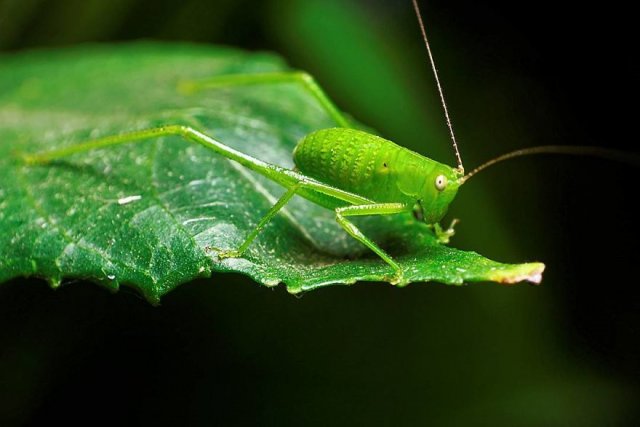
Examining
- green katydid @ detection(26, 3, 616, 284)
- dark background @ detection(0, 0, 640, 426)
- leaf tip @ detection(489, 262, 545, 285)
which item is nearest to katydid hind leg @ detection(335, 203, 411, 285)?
green katydid @ detection(26, 3, 616, 284)

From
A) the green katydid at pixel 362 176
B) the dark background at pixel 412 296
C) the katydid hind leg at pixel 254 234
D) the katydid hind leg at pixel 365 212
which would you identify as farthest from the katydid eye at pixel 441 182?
the dark background at pixel 412 296

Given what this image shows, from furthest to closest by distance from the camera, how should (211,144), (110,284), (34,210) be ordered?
(211,144) < (34,210) < (110,284)

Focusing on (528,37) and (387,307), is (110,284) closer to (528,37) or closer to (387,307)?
(387,307)

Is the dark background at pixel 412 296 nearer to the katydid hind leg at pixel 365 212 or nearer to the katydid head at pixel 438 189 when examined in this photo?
the katydid hind leg at pixel 365 212

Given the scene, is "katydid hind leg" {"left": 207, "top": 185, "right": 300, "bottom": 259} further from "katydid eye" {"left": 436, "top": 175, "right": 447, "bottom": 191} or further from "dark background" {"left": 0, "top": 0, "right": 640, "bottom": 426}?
"katydid eye" {"left": 436, "top": 175, "right": 447, "bottom": 191}

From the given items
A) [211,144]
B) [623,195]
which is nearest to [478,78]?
[623,195]
